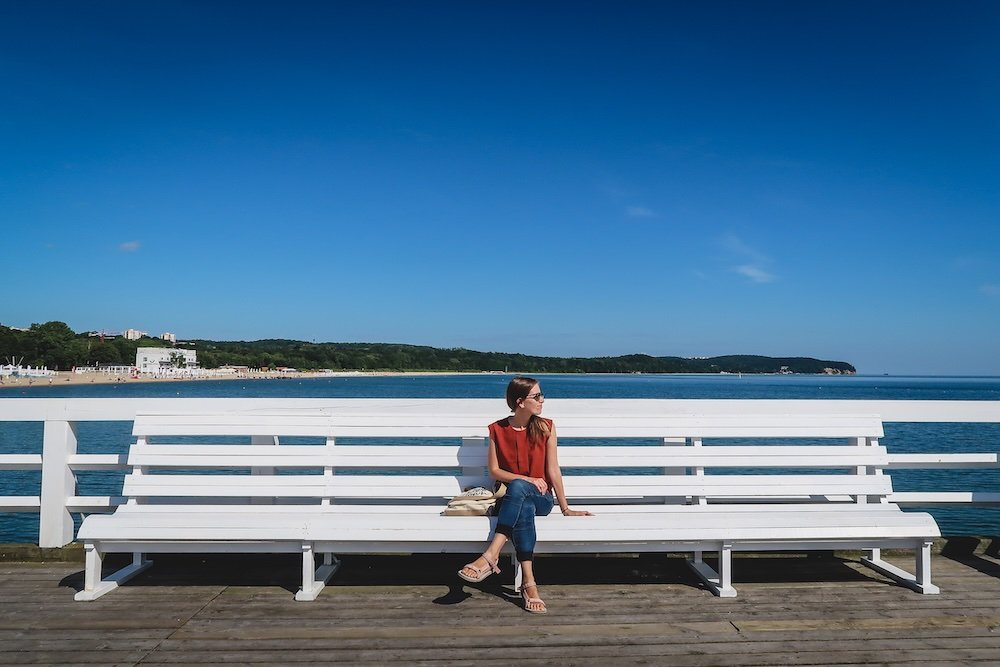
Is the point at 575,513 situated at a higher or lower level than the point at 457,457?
lower

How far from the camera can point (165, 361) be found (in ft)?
482

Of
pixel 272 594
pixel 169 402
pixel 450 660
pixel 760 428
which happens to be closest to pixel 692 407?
pixel 760 428

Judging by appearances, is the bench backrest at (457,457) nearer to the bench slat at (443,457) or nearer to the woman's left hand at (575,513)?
the bench slat at (443,457)

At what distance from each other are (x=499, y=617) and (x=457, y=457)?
38.6 inches

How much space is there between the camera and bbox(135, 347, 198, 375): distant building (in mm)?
140250

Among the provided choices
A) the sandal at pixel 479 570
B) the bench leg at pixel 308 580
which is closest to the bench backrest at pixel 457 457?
the bench leg at pixel 308 580

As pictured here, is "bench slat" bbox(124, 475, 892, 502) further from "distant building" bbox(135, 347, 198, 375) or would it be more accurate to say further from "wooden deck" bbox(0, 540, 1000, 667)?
"distant building" bbox(135, 347, 198, 375)

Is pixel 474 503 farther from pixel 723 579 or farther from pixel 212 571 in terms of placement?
pixel 212 571

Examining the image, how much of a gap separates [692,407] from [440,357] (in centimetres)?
15814

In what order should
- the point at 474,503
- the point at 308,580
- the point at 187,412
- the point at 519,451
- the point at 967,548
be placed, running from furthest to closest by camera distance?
1. the point at 967,548
2. the point at 187,412
3. the point at 519,451
4. the point at 474,503
5. the point at 308,580

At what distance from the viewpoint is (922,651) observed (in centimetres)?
321

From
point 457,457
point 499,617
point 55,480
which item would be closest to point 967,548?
point 499,617

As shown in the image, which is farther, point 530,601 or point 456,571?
point 456,571

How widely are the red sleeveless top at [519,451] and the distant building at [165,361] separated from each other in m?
147
